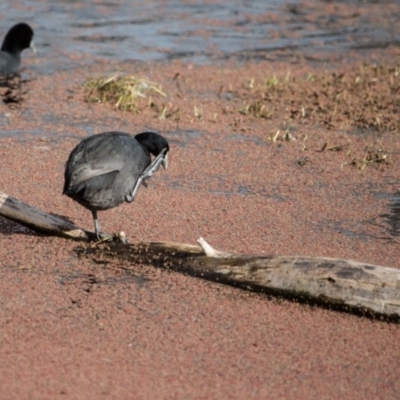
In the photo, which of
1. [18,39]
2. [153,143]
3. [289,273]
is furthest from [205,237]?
[18,39]

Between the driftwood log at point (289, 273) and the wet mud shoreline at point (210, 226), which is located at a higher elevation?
the driftwood log at point (289, 273)

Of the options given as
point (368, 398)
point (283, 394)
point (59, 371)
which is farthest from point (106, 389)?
point (368, 398)

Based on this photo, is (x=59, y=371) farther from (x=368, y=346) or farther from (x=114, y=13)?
(x=114, y=13)

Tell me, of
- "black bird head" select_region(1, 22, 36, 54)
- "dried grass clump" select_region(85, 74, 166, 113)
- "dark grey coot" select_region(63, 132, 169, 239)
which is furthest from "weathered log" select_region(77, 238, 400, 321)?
"black bird head" select_region(1, 22, 36, 54)

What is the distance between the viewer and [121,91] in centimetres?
998

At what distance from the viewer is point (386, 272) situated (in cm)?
502

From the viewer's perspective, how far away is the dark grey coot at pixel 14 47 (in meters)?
11.2

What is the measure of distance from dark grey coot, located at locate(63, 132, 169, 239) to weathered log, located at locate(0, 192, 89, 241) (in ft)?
0.49

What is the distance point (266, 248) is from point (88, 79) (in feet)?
16.0

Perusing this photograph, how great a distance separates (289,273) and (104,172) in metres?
1.49

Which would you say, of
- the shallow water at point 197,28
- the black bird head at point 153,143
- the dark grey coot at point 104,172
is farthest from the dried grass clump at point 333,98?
the dark grey coot at point 104,172

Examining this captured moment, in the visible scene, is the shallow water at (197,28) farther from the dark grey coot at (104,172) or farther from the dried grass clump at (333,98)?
the dark grey coot at (104,172)

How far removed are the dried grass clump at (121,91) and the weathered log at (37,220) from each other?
3.49m

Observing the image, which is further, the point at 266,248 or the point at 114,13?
the point at 114,13
